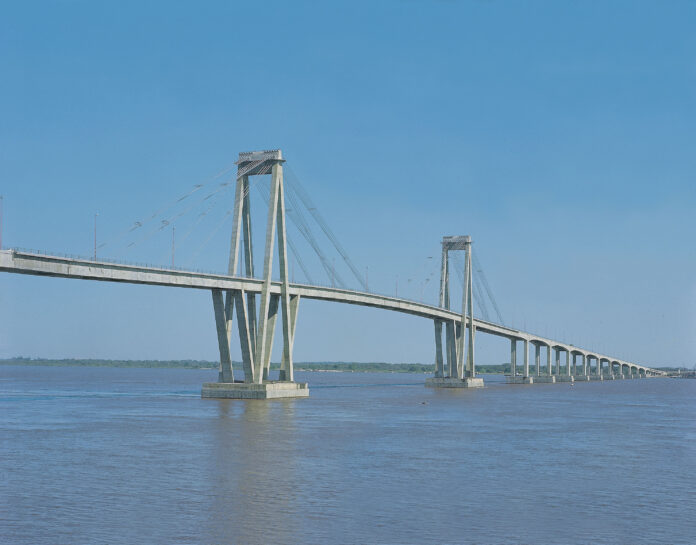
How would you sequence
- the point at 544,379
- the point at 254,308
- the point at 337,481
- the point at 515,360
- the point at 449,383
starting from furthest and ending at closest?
1. the point at 544,379
2. the point at 515,360
3. the point at 449,383
4. the point at 254,308
5. the point at 337,481

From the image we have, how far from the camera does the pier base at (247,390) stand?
226 ft

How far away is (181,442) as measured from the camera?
40500 millimetres

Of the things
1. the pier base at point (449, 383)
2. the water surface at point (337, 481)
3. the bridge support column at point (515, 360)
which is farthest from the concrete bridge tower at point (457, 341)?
the water surface at point (337, 481)

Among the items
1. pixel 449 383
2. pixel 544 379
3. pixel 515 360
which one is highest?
pixel 515 360

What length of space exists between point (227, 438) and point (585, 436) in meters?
19.0

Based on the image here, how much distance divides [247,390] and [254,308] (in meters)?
8.79

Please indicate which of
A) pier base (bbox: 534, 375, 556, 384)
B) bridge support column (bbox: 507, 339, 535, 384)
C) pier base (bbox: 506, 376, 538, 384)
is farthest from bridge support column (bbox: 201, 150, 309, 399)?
pier base (bbox: 534, 375, 556, 384)

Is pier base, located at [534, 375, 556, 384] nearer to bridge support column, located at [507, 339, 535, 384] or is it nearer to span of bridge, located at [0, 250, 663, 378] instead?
bridge support column, located at [507, 339, 535, 384]

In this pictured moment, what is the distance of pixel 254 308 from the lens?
75.6 meters

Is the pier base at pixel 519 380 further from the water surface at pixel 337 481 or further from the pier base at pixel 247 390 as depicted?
the water surface at pixel 337 481

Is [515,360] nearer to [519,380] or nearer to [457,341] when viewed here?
[519,380]

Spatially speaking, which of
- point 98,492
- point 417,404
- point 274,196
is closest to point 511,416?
point 417,404

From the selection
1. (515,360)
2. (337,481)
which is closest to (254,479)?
(337,481)

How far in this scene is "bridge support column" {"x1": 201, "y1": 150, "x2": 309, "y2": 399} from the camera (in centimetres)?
7000
